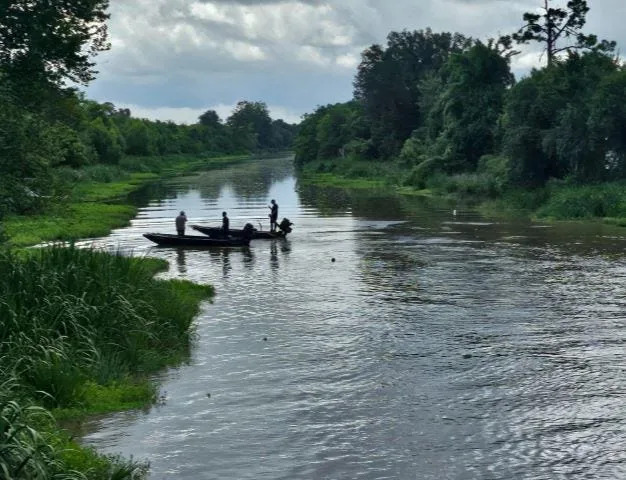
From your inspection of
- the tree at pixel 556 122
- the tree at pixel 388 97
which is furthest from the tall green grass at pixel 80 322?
the tree at pixel 388 97

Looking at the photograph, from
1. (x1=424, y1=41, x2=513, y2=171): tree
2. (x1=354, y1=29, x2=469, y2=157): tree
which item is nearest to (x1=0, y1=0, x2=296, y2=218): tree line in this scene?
(x1=424, y1=41, x2=513, y2=171): tree

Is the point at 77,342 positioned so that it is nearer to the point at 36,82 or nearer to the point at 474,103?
the point at 36,82

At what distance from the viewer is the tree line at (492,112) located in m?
53.2

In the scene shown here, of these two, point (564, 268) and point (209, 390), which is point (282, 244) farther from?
point (209, 390)

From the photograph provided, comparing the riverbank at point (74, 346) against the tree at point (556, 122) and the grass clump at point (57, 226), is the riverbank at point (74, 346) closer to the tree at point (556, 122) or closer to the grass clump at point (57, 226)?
the grass clump at point (57, 226)

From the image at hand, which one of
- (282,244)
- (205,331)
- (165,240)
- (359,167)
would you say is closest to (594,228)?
(282,244)

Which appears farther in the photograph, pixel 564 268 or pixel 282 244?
pixel 282 244

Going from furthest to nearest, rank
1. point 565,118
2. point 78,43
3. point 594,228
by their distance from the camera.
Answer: point 565,118 < point 594,228 < point 78,43

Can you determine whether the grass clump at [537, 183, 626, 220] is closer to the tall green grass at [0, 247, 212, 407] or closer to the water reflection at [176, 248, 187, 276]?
the water reflection at [176, 248, 187, 276]

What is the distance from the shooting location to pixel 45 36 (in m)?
21.8

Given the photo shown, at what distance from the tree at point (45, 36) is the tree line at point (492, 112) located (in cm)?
3705

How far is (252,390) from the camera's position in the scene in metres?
16.0

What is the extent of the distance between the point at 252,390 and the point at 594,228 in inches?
1343

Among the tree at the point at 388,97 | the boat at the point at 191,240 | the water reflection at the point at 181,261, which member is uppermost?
the tree at the point at 388,97
